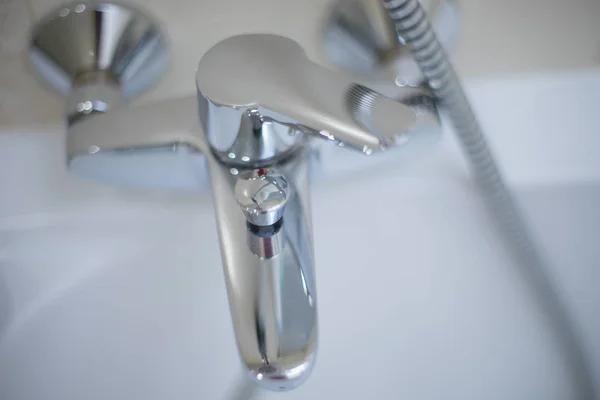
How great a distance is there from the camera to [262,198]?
9.5 inches

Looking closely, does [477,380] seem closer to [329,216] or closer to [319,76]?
[329,216]

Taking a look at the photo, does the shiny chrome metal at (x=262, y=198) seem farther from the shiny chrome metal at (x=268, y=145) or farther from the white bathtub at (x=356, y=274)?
the white bathtub at (x=356, y=274)

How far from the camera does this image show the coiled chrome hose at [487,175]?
26 centimetres

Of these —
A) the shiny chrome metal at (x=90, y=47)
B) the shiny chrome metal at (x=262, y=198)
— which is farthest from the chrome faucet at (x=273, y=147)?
the shiny chrome metal at (x=90, y=47)

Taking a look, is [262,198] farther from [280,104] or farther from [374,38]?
[374,38]

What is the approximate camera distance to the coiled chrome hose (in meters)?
0.26

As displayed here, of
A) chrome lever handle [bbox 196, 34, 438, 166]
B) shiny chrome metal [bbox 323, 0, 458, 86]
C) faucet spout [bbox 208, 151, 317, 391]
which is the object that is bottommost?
faucet spout [bbox 208, 151, 317, 391]

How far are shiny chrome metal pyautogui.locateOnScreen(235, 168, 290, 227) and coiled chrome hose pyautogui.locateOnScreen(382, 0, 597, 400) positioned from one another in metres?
0.09

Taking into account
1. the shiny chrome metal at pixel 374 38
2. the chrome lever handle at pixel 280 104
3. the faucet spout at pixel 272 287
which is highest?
the shiny chrome metal at pixel 374 38

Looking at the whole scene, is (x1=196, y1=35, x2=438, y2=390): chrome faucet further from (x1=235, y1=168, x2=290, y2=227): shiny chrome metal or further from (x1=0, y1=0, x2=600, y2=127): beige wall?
(x1=0, y1=0, x2=600, y2=127): beige wall

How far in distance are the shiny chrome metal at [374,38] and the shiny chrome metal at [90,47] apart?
0.12 meters

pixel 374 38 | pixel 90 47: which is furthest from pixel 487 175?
pixel 90 47

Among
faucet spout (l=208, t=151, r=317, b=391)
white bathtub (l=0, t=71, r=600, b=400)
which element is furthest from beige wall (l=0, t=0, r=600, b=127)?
faucet spout (l=208, t=151, r=317, b=391)

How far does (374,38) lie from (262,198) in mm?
165
